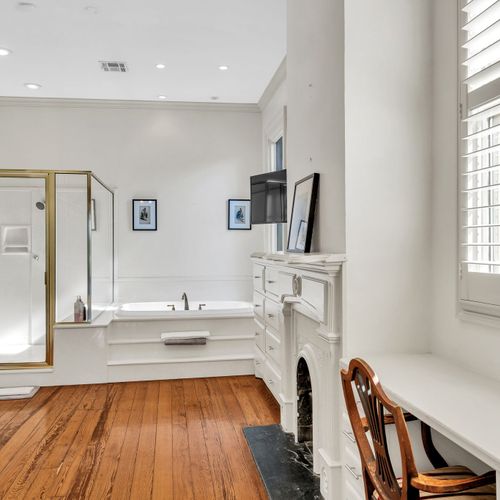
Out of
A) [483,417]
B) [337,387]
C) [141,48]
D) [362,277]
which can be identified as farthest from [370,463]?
[141,48]

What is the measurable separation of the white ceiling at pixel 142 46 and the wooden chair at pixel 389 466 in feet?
9.58

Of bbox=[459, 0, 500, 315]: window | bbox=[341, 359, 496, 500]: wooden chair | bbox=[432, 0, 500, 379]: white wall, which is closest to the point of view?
bbox=[341, 359, 496, 500]: wooden chair

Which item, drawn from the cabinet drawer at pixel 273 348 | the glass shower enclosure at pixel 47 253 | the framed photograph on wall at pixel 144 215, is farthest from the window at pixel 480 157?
the framed photograph on wall at pixel 144 215

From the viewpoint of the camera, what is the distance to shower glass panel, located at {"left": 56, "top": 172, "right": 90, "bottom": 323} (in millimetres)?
4113

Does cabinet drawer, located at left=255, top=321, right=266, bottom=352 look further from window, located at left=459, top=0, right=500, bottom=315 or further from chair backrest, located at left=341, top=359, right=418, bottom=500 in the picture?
chair backrest, located at left=341, top=359, right=418, bottom=500

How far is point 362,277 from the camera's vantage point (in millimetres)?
2027

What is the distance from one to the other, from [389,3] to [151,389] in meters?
3.38

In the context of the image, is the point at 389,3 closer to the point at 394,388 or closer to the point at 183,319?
the point at 394,388

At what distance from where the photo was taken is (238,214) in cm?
581

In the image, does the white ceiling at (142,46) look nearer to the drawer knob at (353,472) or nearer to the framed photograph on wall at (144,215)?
the framed photograph on wall at (144,215)

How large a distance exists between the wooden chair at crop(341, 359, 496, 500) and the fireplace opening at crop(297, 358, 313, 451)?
1158mm

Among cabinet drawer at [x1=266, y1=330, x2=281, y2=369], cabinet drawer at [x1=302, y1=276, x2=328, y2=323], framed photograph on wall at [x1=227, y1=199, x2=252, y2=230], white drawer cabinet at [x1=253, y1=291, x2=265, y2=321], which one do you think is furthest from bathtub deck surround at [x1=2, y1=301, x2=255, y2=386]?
cabinet drawer at [x1=302, y1=276, x2=328, y2=323]

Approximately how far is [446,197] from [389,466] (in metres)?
1.18

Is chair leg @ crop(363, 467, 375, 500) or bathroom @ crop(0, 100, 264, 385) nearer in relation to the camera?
chair leg @ crop(363, 467, 375, 500)
